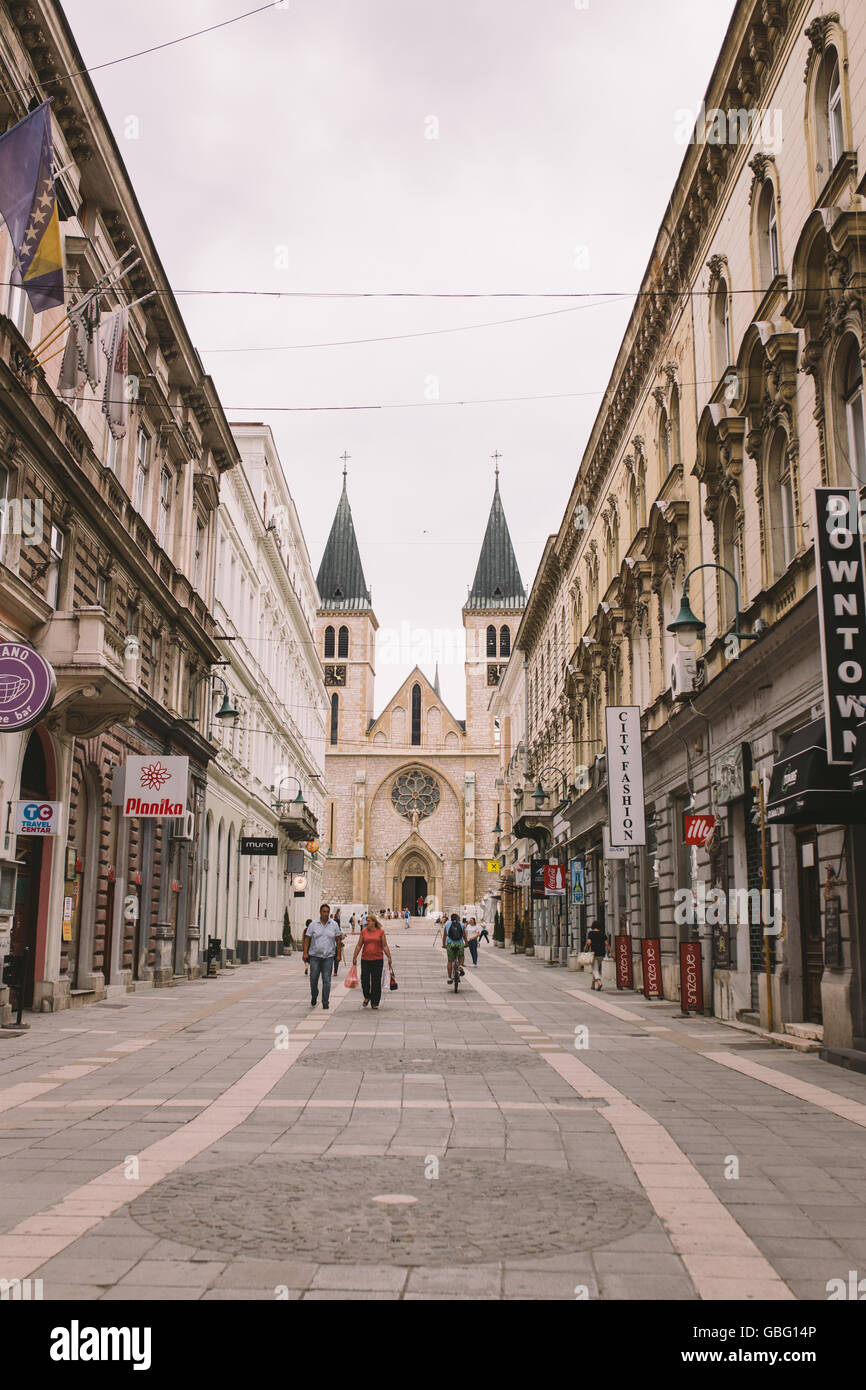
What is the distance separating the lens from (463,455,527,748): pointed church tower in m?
96.8

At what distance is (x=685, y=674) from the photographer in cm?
2069

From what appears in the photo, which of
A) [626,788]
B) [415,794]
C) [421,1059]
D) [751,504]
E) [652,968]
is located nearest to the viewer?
[421,1059]

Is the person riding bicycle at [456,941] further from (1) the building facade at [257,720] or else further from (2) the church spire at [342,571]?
(2) the church spire at [342,571]

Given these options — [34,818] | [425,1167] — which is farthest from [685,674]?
[425,1167]

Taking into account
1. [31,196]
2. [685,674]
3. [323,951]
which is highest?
[31,196]

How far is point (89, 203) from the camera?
2112 cm

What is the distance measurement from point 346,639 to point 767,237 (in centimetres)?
8367

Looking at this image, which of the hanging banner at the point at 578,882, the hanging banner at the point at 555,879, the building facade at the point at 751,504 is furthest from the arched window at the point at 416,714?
the building facade at the point at 751,504

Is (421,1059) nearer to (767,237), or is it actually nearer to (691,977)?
(691,977)

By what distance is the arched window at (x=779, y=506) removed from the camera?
16.7 m

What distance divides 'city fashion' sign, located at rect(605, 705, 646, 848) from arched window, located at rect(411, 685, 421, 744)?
72.4 meters
